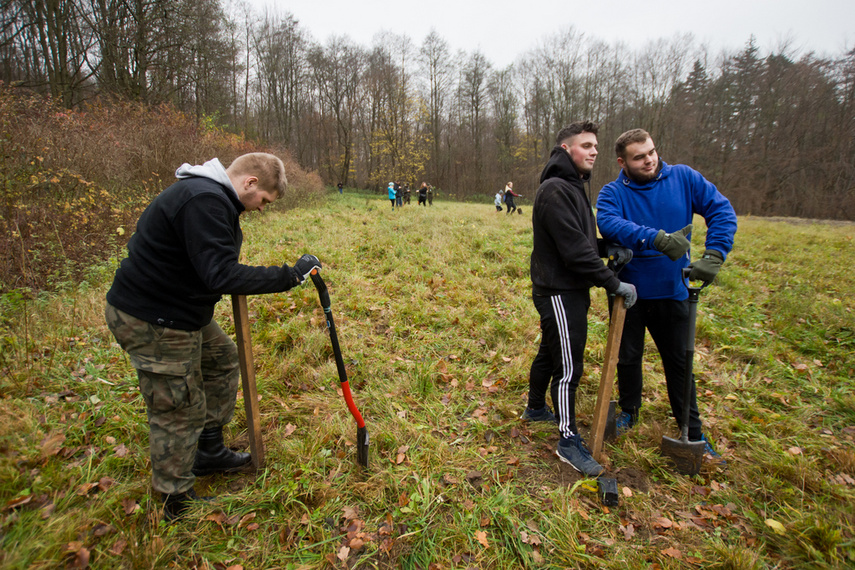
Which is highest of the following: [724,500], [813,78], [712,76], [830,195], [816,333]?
[712,76]

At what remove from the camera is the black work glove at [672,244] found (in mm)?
2514

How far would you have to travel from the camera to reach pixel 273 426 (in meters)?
3.36

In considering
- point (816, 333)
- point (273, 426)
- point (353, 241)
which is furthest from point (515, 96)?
point (273, 426)

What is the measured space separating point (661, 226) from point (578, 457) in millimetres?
1731

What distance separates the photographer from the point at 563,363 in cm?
277

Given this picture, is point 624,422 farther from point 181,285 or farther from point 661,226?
point 181,285

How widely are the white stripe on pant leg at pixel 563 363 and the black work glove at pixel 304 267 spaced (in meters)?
1.59

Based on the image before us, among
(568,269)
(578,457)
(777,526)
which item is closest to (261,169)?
(568,269)

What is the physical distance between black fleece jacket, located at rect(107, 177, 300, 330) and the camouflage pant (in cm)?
8

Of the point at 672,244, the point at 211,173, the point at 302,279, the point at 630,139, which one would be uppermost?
the point at 630,139

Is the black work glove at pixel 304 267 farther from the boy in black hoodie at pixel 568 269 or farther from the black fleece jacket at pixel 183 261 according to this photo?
the boy in black hoodie at pixel 568 269

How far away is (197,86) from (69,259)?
A: 17274 millimetres

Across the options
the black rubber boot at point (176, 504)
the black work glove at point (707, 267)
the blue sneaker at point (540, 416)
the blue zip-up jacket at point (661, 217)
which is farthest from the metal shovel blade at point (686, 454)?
the black rubber boot at point (176, 504)

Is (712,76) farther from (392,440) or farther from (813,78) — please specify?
(392,440)
